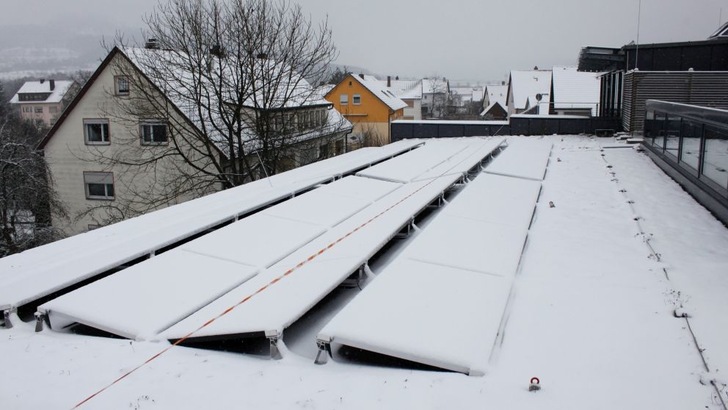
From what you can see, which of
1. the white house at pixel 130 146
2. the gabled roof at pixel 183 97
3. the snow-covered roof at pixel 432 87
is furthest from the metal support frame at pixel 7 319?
the snow-covered roof at pixel 432 87

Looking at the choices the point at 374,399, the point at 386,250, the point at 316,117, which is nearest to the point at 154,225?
the point at 386,250

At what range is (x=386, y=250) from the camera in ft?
21.9

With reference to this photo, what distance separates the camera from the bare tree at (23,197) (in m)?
21.7

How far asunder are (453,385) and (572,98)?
38.6 meters

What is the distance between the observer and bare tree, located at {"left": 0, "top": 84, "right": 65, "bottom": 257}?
2166cm

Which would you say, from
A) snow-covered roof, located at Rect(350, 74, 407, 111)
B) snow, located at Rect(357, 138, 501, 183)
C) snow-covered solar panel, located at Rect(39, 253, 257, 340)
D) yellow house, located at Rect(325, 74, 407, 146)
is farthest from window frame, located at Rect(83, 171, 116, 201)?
snow-covered roof, located at Rect(350, 74, 407, 111)

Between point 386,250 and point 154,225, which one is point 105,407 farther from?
point 154,225

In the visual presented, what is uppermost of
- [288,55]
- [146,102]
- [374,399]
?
[288,55]

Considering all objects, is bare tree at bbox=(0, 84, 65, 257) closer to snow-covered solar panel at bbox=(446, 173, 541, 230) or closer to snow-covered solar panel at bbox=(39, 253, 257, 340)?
snow-covered solar panel at bbox=(446, 173, 541, 230)

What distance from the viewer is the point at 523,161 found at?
13.0 metres

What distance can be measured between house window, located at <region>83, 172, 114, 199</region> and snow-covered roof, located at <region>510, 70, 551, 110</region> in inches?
1545

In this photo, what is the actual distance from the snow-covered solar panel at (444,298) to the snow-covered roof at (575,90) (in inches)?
1290

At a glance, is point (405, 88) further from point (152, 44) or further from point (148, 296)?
point (148, 296)

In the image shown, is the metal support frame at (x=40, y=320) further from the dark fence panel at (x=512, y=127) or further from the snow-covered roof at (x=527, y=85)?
the snow-covered roof at (x=527, y=85)
